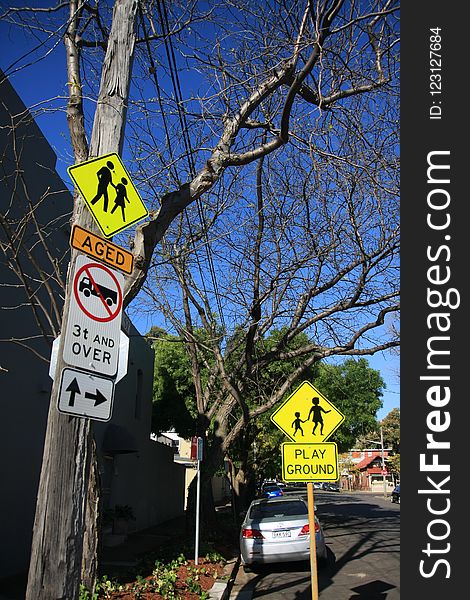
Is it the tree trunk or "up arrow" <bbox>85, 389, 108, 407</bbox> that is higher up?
"up arrow" <bbox>85, 389, 108, 407</bbox>

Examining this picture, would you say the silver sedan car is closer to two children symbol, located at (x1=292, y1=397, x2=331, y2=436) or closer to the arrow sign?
two children symbol, located at (x1=292, y1=397, x2=331, y2=436)

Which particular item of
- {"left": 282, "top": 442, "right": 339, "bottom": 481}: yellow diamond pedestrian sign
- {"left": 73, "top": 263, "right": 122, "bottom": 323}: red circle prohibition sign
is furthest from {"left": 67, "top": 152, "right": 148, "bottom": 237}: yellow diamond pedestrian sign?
{"left": 282, "top": 442, "right": 339, "bottom": 481}: yellow diamond pedestrian sign

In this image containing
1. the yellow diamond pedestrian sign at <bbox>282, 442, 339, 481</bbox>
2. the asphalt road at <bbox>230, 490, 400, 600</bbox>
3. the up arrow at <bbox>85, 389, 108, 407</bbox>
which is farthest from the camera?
the asphalt road at <bbox>230, 490, 400, 600</bbox>

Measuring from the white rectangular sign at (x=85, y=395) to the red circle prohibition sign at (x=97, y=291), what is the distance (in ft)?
1.47

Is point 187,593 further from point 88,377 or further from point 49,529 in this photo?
point 88,377

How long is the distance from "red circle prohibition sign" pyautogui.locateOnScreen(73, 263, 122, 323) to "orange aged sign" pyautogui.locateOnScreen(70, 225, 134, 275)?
93 mm

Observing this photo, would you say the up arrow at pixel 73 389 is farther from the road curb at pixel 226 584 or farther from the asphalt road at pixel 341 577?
the asphalt road at pixel 341 577

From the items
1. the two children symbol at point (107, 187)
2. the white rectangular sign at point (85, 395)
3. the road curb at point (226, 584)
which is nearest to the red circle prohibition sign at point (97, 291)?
the white rectangular sign at point (85, 395)

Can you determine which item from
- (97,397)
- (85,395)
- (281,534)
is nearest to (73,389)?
(85,395)

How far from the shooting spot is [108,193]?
495 cm

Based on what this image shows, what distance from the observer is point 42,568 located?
387cm

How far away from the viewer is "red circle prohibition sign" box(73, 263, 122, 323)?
13.6 ft

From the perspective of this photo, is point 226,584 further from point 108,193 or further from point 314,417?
point 108,193

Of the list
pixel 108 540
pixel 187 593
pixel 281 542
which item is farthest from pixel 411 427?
pixel 108 540
